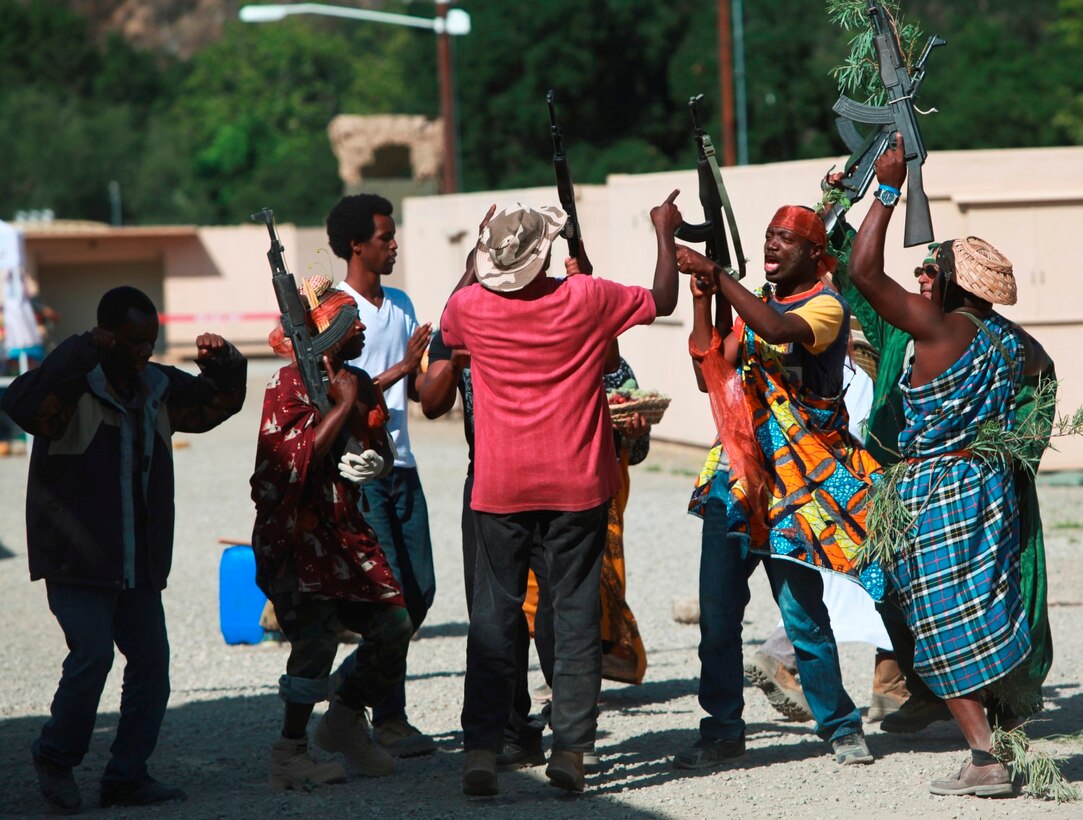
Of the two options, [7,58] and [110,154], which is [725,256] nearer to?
[110,154]

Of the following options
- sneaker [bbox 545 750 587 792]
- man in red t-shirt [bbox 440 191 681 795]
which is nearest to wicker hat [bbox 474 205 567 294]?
man in red t-shirt [bbox 440 191 681 795]

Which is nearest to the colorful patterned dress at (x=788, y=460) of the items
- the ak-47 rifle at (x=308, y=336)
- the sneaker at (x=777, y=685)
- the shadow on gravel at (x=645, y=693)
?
the sneaker at (x=777, y=685)

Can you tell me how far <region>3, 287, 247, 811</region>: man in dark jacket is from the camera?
490cm

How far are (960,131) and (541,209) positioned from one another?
119ft

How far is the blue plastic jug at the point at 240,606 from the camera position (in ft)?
26.1

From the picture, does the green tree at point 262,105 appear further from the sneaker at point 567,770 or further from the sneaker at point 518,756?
the sneaker at point 567,770

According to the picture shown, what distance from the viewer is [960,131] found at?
39.0 metres

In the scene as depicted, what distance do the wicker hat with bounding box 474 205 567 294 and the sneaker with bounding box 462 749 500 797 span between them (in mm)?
1497

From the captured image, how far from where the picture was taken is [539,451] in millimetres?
4836

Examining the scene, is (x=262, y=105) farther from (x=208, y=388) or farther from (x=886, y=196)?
(x=886, y=196)

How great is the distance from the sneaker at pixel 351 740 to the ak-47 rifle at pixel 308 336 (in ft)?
3.55

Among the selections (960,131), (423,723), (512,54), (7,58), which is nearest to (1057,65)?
(960,131)

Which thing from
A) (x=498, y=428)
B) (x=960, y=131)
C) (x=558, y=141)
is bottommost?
(x=498, y=428)

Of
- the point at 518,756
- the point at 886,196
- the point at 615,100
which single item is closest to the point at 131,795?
the point at 518,756
